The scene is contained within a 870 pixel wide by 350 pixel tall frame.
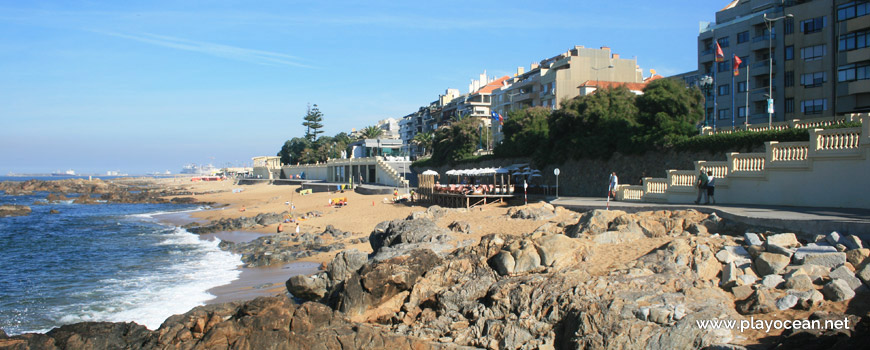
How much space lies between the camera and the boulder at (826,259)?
10.7 metres

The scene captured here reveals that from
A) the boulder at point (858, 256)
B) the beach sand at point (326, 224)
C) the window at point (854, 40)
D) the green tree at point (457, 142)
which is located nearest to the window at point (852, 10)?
the window at point (854, 40)

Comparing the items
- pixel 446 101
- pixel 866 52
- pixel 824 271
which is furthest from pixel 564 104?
pixel 446 101

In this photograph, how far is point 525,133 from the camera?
40.8 metres

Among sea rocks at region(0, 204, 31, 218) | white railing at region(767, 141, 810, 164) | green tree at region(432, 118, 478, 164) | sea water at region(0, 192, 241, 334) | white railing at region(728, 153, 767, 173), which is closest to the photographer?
sea water at region(0, 192, 241, 334)

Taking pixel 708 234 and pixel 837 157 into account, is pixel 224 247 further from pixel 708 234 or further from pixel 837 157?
pixel 837 157

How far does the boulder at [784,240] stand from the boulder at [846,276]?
1.60 metres

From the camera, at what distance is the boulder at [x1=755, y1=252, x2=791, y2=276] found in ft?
36.3

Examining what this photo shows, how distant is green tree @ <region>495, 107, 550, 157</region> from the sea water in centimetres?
2250

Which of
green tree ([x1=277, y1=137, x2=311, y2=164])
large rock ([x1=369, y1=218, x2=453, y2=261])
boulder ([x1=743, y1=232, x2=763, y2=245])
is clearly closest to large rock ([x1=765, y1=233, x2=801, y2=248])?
boulder ([x1=743, y1=232, x2=763, y2=245])

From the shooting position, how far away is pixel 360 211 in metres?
35.5

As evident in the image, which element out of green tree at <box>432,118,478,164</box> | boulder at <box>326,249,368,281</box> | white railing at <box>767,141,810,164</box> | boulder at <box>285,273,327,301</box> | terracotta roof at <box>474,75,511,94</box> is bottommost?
boulder at <box>285,273,327,301</box>

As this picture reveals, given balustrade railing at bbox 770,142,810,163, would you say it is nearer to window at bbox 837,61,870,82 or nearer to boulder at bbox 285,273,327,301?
boulder at bbox 285,273,327,301

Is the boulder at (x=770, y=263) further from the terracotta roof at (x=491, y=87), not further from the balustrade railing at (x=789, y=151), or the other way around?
the terracotta roof at (x=491, y=87)

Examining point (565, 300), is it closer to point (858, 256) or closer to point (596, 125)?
point (858, 256)
